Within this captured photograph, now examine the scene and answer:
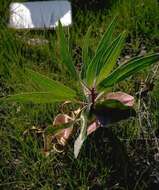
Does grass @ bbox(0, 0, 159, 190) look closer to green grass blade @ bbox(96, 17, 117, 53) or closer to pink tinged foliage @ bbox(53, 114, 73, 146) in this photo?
pink tinged foliage @ bbox(53, 114, 73, 146)

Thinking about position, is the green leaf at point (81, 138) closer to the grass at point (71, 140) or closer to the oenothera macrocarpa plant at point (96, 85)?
the oenothera macrocarpa plant at point (96, 85)

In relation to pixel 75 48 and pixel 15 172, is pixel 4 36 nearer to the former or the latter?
pixel 75 48

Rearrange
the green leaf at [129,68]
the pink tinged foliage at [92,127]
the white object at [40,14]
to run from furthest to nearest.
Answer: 1. the white object at [40,14]
2. the pink tinged foliage at [92,127]
3. the green leaf at [129,68]

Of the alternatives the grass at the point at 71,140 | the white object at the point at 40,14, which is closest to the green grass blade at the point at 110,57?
the grass at the point at 71,140

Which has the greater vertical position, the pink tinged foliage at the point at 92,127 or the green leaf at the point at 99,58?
the green leaf at the point at 99,58

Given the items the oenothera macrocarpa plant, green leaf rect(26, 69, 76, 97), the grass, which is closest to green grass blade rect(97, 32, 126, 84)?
the oenothera macrocarpa plant

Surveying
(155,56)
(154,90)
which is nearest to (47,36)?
(154,90)
